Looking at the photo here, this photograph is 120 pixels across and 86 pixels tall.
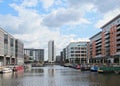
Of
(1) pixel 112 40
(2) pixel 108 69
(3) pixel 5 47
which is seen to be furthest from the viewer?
(1) pixel 112 40

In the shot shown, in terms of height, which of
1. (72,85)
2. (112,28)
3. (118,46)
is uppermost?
(112,28)

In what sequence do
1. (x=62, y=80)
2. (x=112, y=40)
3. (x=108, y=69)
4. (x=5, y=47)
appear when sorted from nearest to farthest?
(x=62, y=80) → (x=108, y=69) → (x=5, y=47) → (x=112, y=40)

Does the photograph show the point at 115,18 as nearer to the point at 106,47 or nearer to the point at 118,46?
the point at 118,46

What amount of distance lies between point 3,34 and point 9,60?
3284 cm

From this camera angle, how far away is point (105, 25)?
195m

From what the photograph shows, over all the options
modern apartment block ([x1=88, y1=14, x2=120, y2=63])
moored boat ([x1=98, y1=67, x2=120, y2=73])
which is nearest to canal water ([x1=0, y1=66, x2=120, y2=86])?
moored boat ([x1=98, y1=67, x2=120, y2=73])

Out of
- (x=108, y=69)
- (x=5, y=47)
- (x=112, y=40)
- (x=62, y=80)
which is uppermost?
(x=112, y=40)

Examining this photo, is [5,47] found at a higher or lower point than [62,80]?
higher

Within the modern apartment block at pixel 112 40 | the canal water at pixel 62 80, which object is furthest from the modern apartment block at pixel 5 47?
the canal water at pixel 62 80

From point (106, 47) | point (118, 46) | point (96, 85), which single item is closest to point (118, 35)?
point (118, 46)

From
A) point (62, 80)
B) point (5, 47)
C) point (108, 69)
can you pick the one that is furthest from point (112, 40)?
point (62, 80)

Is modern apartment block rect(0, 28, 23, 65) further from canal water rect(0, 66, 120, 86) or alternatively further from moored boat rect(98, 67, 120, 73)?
canal water rect(0, 66, 120, 86)

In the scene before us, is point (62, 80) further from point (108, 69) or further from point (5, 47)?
point (5, 47)

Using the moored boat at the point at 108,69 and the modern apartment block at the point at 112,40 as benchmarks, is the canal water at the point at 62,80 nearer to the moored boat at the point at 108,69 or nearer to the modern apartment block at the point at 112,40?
the moored boat at the point at 108,69
